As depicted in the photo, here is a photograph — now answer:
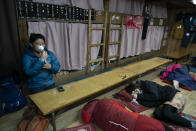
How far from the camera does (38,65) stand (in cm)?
163

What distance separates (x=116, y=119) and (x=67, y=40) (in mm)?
1628

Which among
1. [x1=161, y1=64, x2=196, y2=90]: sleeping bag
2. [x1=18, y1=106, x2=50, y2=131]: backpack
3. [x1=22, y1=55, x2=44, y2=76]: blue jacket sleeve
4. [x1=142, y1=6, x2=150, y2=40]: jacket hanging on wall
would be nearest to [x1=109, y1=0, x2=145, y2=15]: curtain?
[x1=142, y1=6, x2=150, y2=40]: jacket hanging on wall

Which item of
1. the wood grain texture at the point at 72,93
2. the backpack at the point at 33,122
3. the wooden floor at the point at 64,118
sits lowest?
the wooden floor at the point at 64,118

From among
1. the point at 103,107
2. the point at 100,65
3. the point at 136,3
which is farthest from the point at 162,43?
the point at 103,107

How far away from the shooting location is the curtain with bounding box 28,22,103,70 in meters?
2.11

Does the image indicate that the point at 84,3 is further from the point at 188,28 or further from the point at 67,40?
the point at 188,28

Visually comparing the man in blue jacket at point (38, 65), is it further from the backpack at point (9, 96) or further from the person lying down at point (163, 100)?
the person lying down at point (163, 100)

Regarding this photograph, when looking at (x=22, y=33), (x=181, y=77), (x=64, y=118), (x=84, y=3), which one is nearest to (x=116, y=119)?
(x=64, y=118)

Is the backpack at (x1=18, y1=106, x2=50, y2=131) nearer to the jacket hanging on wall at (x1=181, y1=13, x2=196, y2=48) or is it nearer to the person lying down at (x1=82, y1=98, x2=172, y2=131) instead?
the person lying down at (x1=82, y1=98, x2=172, y2=131)

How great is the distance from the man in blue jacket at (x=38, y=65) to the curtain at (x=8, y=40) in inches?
14.5

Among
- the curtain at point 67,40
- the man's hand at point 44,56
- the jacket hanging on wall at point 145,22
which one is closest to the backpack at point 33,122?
the man's hand at point 44,56

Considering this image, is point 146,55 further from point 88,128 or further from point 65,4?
point 88,128

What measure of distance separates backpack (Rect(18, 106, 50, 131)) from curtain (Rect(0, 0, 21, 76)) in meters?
0.77

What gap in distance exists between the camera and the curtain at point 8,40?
5.62 feet
